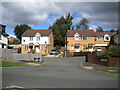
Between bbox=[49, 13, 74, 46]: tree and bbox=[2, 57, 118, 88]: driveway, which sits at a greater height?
bbox=[49, 13, 74, 46]: tree

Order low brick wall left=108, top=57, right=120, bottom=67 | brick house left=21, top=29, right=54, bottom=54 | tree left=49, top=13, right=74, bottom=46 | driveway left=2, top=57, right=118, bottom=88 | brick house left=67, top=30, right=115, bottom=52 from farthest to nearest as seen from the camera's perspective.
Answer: tree left=49, top=13, right=74, bottom=46 < brick house left=21, top=29, right=54, bottom=54 < brick house left=67, top=30, right=115, bottom=52 < low brick wall left=108, top=57, right=120, bottom=67 < driveway left=2, top=57, right=118, bottom=88

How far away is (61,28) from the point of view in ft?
254

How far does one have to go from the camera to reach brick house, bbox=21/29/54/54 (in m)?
56.3

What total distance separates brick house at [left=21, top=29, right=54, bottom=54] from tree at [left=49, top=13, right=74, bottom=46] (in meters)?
14.7

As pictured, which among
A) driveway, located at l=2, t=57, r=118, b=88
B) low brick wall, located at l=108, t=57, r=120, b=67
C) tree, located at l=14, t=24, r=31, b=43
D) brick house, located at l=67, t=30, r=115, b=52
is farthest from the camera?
tree, located at l=14, t=24, r=31, b=43

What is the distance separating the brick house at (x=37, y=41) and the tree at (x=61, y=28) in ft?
48.4

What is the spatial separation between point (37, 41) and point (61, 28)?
22.5 metres

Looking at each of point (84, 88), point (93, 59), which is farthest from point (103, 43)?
point (84, 88)

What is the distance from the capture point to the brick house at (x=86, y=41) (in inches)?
2188

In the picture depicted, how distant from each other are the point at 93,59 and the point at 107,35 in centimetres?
2972

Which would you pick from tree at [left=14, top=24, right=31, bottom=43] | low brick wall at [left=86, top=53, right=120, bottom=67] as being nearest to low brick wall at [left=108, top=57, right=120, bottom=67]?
low brick wall at [left=86, top=53, right=120, bottom=67]

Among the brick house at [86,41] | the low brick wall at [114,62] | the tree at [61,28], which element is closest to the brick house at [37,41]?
the brick house at [86,41]

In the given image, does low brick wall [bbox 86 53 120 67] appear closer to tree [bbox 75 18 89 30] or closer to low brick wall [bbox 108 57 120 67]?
low brick wall [bbox 108 57 120 67]

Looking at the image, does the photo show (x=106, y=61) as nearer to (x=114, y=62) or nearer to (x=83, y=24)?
(x=114, y=62)
